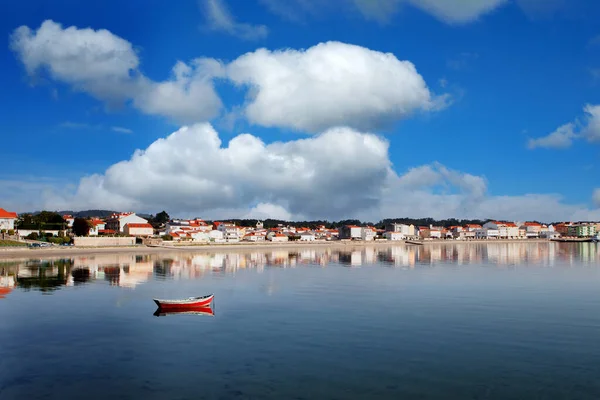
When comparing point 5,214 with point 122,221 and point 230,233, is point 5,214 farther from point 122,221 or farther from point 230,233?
point 230,233

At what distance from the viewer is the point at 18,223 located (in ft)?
374

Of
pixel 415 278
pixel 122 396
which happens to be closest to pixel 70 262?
pixel 415 278

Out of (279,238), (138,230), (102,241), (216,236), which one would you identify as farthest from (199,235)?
(102,241)

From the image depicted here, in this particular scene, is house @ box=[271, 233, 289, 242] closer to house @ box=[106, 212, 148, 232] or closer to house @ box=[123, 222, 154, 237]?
house @ box=[106, 212, 148, 232]

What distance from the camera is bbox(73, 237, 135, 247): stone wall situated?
101188 millimetres

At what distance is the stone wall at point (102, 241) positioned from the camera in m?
101

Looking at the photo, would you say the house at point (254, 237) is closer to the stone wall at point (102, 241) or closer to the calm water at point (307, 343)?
the stone wall at point (102, 241)

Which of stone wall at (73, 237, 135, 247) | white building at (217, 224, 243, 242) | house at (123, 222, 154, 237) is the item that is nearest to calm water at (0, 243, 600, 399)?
stone wall at (73, 237, 135, 247)

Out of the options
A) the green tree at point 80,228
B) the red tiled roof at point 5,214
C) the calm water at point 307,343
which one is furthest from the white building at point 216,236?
the calm water at point 307,343

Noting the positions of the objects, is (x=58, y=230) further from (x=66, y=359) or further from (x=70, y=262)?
(x=66, y=359)

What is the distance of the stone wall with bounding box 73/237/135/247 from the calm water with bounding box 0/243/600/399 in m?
61.8

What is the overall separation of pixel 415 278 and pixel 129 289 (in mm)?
27800

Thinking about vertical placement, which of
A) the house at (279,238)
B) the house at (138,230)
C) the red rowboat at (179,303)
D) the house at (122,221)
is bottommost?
the red rowboat at (179,303)

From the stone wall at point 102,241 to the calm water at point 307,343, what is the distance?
6176cm
